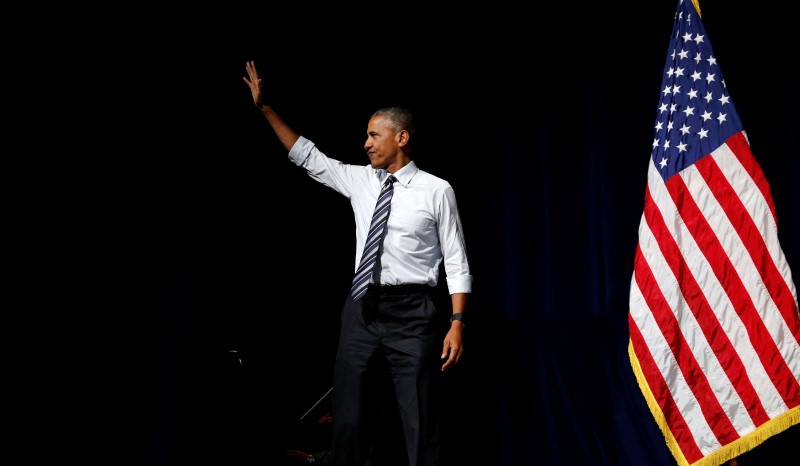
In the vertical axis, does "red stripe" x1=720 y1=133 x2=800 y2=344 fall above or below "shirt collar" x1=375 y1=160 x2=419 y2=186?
below

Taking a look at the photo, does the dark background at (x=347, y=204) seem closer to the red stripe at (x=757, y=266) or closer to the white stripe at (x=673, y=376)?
the white stripe at (x=673, y=376)

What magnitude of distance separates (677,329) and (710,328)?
0.12m

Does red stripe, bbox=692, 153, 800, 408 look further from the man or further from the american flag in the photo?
the man

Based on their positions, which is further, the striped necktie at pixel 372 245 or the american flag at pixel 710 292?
the american flag at pixel 710 292

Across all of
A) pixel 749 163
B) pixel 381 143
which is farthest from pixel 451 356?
pixel 749 163

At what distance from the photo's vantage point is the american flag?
258 cm

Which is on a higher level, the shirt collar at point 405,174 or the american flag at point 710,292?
the shirt collar at point 405,174

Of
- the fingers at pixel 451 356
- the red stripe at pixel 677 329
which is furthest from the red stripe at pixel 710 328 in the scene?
the fingers at pixel 451 356

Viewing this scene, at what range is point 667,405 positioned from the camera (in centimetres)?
269

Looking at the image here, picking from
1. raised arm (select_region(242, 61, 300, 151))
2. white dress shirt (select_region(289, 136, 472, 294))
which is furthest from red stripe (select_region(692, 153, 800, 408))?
raised arm (select_region(242, 61, 300, 151))

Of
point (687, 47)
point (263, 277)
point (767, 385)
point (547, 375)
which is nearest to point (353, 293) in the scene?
point (263, 277)

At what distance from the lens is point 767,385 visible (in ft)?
8.40

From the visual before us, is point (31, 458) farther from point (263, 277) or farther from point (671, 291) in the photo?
point (671, 291)

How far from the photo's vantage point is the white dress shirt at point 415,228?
96.4 inches
